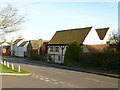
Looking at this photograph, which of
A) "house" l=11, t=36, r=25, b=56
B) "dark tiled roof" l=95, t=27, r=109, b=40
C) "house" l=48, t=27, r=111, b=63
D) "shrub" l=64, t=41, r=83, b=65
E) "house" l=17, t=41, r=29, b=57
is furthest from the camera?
"house" l=11, t=36, r=25, b=56

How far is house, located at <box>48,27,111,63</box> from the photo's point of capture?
34.5m

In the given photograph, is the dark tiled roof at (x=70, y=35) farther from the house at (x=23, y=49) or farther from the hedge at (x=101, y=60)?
the house at (x=23, y=49)

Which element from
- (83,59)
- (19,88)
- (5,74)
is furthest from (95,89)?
(83,59)

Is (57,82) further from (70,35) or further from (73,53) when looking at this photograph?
(70,35)

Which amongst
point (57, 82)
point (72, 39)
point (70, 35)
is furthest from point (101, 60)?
point (70, 35)

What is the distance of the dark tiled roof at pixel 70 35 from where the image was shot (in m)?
35.2

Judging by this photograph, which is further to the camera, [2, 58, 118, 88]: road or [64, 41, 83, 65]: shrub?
[64, 41, 83, 65]: shrub

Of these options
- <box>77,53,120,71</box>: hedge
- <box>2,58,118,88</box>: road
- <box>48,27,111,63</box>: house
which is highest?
<box>48,27,111,63</box>: house

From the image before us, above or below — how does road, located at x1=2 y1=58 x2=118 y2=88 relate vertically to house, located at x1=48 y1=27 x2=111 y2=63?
below

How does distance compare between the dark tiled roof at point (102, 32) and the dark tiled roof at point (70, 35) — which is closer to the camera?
the dark tiled roof at point (70, 35)

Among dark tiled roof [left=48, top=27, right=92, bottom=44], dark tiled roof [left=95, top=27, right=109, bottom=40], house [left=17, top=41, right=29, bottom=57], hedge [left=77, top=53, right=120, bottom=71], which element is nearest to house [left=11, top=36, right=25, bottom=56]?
house [left=17, top=41, right=29, bottom=57]

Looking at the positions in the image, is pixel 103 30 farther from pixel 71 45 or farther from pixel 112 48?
pixel 112 48

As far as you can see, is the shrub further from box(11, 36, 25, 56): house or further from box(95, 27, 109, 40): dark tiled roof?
box(11, 36, 25, 56): house

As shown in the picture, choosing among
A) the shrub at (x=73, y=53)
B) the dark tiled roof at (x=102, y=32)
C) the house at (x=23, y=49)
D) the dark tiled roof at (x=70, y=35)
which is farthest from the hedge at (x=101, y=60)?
the house at (x=23, y=49)
